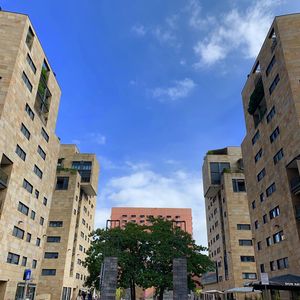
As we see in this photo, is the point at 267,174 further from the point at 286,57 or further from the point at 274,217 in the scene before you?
the point at 286,57

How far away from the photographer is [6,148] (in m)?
32.5

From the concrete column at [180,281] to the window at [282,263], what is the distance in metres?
13.4

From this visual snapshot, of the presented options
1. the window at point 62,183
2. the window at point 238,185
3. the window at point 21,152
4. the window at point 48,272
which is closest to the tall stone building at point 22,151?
the window at point 21,152

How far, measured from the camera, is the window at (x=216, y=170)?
7216 cm

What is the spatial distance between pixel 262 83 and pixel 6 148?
34163 mm

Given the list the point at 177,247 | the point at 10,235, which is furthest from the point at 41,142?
the point at 177,247

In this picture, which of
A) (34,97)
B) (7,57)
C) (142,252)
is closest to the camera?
(7,57)

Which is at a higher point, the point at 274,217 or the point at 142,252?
the point at 274,217

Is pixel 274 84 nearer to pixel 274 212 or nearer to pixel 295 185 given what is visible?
pixel 295 185

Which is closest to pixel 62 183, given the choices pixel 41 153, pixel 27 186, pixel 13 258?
pixel 41 153

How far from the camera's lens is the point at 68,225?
61.5m

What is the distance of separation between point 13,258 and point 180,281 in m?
19.8

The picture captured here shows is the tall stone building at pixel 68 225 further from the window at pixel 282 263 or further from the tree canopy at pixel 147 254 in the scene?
the window at pixel 282 263

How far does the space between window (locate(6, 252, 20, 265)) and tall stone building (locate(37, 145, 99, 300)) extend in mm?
18393
